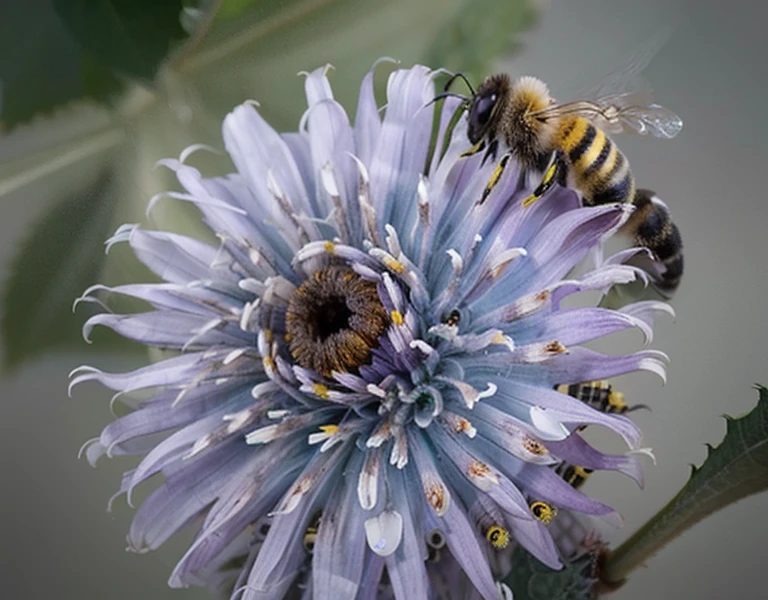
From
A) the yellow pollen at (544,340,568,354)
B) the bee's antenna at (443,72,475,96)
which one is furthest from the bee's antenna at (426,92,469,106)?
the yellow pollen at (544,340,568,354)

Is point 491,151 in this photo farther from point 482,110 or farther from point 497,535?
point 497,535

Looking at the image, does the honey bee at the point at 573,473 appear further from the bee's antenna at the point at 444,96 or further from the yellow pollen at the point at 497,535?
the bee's antenna at the point at 444,96

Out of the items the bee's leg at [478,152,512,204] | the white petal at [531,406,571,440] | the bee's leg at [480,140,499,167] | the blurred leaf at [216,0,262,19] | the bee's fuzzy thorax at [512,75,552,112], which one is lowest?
the white petal at [531,406,571,440]

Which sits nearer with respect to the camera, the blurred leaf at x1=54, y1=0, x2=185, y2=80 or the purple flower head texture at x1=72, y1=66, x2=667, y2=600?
the purple flower head texture at x1=72, y1=66, x2=667, y2=600

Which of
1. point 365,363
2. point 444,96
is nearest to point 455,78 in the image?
point 444,96

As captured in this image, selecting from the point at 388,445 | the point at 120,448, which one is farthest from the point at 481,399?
the point at 120,448

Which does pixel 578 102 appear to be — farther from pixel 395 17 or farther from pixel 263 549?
pixel 263 549

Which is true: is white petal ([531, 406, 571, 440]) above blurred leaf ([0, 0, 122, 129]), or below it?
below

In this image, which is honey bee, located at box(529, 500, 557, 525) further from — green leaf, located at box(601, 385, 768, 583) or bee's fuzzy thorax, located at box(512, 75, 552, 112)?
bee's fuzzy thorax, located at box(512, 75, 552, 112)
